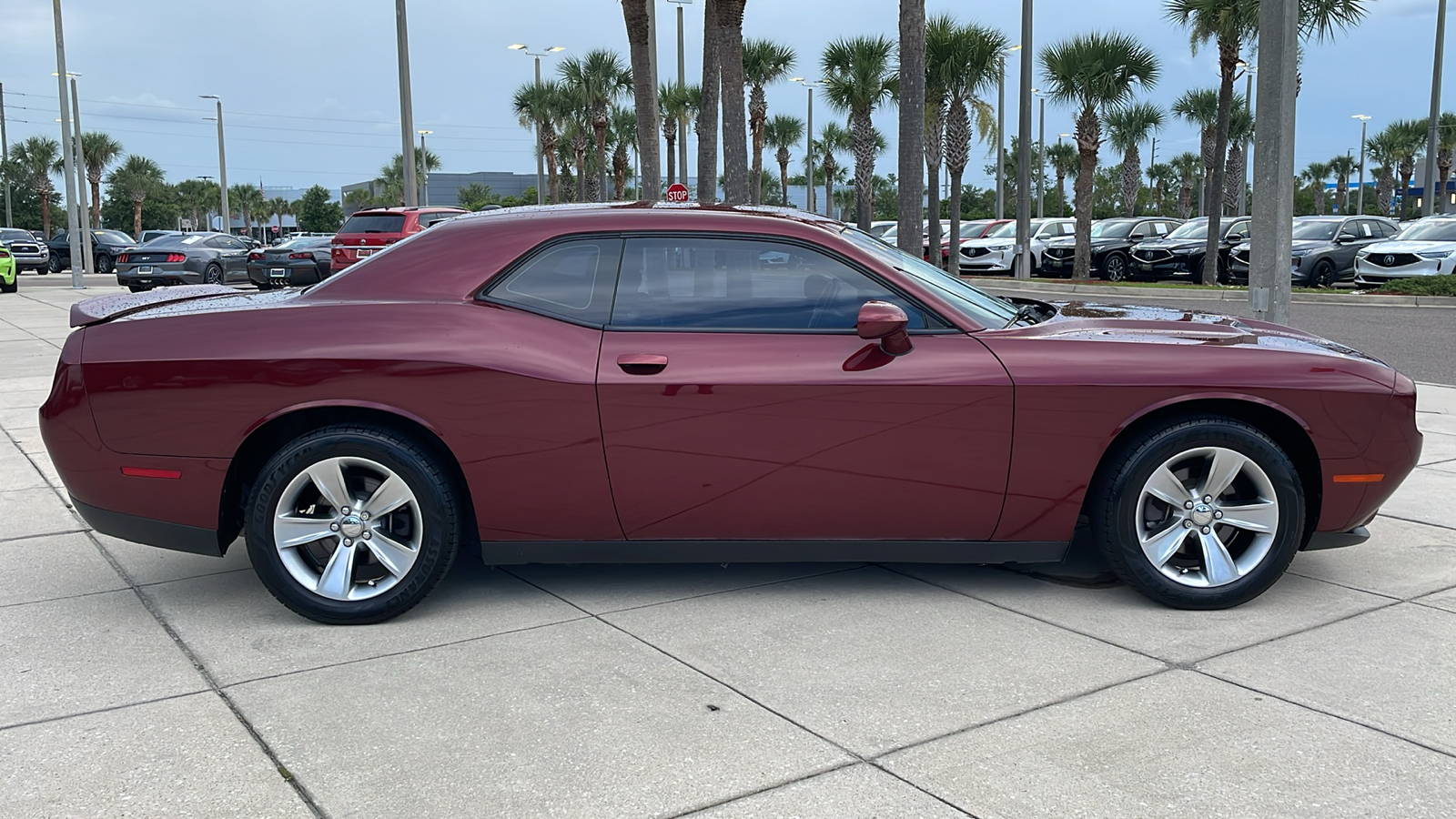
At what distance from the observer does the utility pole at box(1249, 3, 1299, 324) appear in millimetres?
8812

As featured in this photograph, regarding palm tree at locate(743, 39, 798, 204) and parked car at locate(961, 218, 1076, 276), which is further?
palm tree at locate(743, 39, 798, 204)

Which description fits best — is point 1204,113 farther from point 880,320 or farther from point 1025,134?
point 880,320

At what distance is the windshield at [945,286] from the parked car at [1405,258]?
2055 cm

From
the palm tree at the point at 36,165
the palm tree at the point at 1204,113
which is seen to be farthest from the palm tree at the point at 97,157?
the palm tree at the point at 1204,113

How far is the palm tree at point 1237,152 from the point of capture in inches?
2061

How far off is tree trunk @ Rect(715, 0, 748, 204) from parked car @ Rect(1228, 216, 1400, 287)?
1115 cm

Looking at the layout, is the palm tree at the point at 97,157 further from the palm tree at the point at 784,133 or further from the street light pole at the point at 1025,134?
the street light pole at the point at 1025,134

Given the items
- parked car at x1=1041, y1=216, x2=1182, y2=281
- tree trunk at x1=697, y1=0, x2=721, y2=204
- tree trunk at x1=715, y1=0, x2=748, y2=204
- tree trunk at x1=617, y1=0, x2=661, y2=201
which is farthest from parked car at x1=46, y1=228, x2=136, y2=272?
parked car at x1=1041, y1=216, x2=1182, y2=281

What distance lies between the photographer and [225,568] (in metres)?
5.06

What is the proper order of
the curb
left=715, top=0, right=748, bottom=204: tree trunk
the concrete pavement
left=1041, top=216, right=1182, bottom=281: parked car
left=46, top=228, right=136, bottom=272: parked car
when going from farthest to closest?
left=46, top=228, right=136, bottom=272: parked car < left=1041, top=216, right=1182, bottom=281: parked car < the curb < left=715, top=0, right=748, bottom=204: tree trunk < the concrete pavement

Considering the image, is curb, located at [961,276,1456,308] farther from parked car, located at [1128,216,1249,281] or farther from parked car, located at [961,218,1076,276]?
parked car, located at [1128,216,1249,281]

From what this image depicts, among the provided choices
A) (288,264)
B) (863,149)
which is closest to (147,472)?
(288,264)

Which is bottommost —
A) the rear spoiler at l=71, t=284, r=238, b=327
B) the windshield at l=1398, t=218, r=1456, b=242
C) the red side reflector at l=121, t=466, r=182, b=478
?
the red side reflector at l=121, t=466, r=182, b=478

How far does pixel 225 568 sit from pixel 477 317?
177 cm
